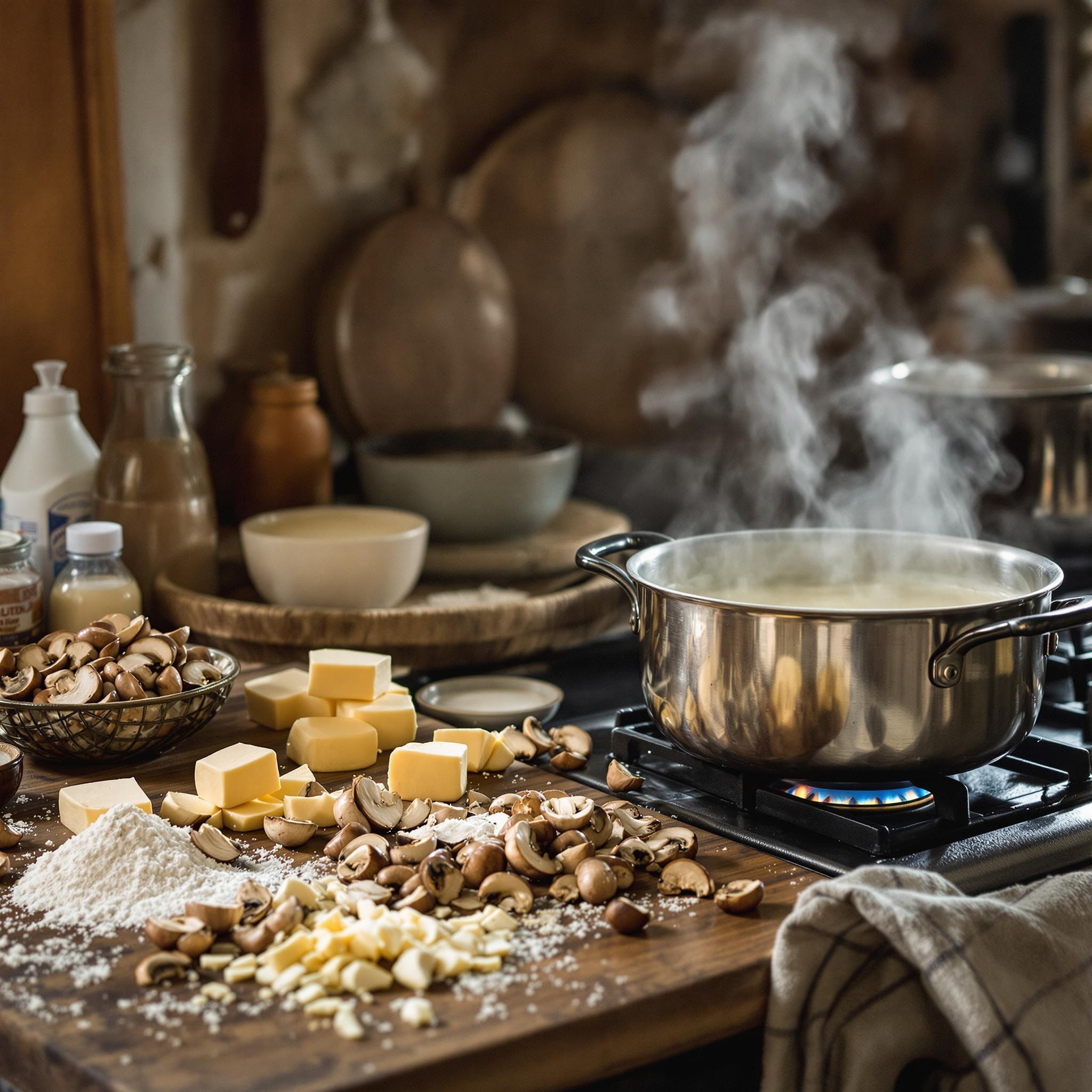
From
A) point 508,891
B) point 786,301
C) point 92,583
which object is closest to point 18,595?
point 92,583

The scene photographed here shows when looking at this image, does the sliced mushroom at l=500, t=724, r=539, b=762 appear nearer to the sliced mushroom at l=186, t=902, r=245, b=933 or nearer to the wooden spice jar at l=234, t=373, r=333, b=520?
the sliced mushroom at l=186, t=902, r=245, b=933

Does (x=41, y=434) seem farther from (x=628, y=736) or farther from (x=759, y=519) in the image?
(x=759, y=519)

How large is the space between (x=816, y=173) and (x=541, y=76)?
57 cm

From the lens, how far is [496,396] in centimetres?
196

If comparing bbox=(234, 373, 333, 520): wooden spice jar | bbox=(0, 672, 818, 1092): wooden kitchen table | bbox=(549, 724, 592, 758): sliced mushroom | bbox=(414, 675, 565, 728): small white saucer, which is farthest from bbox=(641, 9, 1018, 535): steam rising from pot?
bbox=(0, 672, 818, 1092): wooden kitchen table

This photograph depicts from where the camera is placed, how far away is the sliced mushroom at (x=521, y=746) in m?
1.16

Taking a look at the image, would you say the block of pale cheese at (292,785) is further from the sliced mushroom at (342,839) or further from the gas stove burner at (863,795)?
the gas stove burner at (863,795)

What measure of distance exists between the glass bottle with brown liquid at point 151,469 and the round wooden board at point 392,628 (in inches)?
1.2

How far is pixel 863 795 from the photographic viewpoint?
39.9 inches

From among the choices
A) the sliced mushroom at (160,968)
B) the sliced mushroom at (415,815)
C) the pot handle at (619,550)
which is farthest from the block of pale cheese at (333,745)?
the sliced mushroom at (160,968)

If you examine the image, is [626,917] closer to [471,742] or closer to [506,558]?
A: [471,742]

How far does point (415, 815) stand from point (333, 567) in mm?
504

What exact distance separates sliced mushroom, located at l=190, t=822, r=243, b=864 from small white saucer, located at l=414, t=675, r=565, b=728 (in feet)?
1.11

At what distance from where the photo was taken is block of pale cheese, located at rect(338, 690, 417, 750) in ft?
3.89
